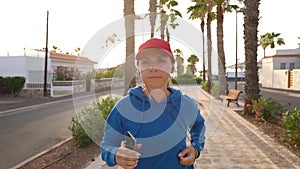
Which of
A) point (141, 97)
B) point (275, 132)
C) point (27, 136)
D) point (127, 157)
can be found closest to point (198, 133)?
point (141, 97)

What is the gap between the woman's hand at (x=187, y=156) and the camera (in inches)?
68.1

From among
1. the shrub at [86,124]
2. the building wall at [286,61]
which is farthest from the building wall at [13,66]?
the building wall at [286,61]

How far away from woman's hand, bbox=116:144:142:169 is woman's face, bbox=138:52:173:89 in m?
0.45

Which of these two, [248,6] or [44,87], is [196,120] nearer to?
[248,6]

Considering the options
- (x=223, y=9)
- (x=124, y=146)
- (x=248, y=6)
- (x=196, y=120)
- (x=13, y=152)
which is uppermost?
(x=223, y=9)

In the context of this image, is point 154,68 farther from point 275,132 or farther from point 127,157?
point 275,132

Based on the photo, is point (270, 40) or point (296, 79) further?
point (270, 40)

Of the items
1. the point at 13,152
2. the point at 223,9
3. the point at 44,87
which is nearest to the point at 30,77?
the point at 44,87

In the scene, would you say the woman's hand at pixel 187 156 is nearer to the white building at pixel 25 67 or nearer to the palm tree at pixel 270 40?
the white building at pixel 25 67

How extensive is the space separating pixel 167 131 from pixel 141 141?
0.17 meters

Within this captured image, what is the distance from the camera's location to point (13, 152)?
675 cm

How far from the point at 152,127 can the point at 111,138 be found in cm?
25

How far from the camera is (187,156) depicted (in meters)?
1.74

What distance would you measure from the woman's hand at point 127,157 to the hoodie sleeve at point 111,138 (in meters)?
0.06
